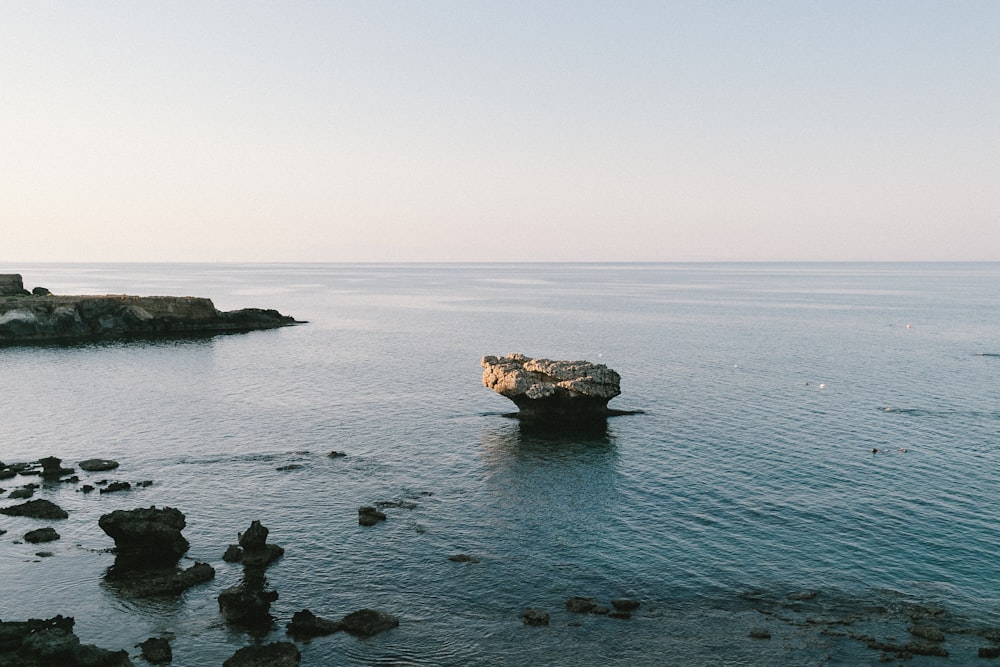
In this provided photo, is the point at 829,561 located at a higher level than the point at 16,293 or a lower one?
lower

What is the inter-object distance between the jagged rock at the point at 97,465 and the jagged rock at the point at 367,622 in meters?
36.4

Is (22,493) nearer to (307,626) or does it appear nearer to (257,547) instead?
(257,547)

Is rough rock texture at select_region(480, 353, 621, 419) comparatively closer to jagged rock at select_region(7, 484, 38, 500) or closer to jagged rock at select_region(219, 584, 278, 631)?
jagged rock at select_region(219, 584, 278, 631)

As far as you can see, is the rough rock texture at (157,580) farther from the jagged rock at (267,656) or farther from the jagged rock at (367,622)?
the jagged rock at (367,622)

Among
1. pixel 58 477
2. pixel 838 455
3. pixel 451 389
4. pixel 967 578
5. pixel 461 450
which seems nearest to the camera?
pixel 967 578

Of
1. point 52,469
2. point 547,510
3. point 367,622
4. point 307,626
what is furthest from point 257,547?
point 52,469

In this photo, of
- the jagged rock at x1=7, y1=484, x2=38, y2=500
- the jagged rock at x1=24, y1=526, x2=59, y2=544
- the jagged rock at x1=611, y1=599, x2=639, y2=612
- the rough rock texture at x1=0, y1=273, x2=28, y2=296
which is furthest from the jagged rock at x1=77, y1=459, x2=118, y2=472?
the rough rock texture at x1=0, y1=273, x2=28, y2=296

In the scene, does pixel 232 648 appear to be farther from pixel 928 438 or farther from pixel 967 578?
pixel 928 438

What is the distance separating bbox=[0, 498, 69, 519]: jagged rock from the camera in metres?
47.3

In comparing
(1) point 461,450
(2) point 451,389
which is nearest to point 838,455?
(1) point 461,450

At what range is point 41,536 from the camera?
142 ft

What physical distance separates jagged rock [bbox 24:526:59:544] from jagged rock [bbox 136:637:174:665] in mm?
16900

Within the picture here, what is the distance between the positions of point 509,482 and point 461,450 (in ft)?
34.3

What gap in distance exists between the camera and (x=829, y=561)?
40.1 m
